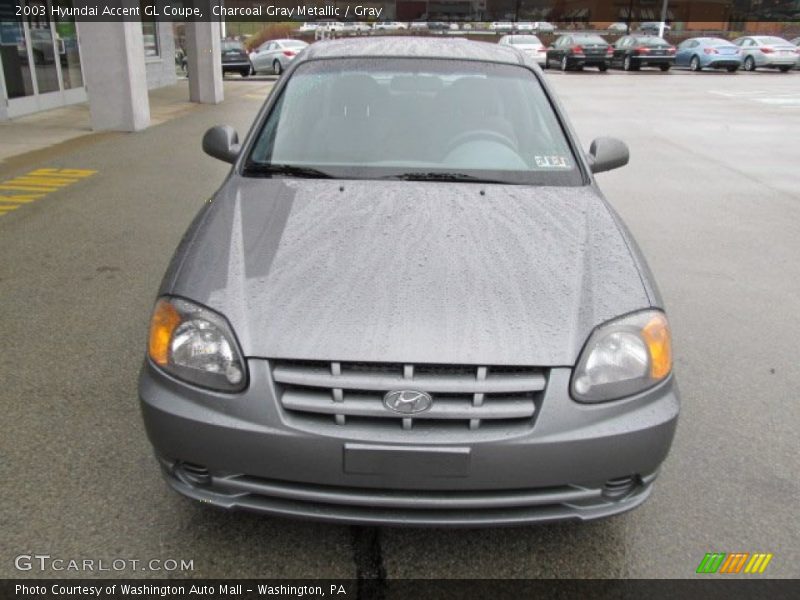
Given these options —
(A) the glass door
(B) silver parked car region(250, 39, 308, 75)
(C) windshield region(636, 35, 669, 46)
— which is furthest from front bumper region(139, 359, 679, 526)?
(C) windshield region(636, 35, 669, 46)

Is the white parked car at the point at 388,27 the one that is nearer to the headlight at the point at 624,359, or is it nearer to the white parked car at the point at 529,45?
the white parked car at the point at 529,45

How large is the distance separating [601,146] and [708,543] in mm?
2074

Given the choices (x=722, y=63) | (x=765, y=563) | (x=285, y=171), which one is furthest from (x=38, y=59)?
(x=722, y=63)

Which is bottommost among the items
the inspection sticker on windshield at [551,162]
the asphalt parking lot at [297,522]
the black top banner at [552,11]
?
the asphalt parking lot at [297,522]

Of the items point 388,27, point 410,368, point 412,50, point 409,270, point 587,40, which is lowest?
point 410,368

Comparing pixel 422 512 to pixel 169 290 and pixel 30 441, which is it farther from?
pixel 30 441

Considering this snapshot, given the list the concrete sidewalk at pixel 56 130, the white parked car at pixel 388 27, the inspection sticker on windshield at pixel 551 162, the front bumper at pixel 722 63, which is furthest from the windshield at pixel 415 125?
the white parked car at pixel 388 27

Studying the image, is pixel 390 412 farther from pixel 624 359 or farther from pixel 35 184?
pixel 35 184

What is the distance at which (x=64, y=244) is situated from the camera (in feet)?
18.4

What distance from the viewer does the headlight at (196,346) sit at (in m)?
2.09

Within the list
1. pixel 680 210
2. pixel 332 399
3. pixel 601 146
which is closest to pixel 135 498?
pixel 332 399

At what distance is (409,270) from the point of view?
2.36m

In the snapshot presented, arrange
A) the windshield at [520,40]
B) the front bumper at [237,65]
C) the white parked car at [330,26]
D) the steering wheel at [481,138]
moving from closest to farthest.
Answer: the steering wheel at [481,138] → the front bumper at [237,65] → the windshield at [520,40] → the white parked car at [330,26]

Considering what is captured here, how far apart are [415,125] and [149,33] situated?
16652 mm
